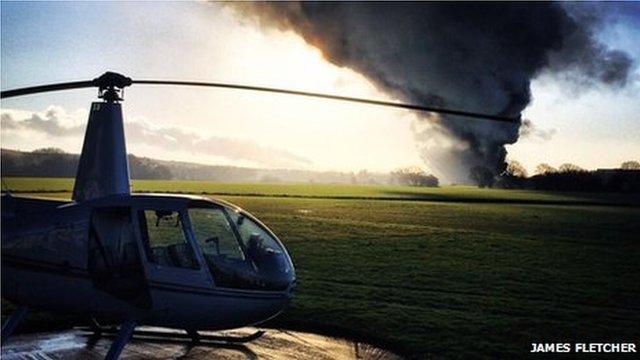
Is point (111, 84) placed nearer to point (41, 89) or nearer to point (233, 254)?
point (41, 89)

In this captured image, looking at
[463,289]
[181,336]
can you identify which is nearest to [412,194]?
[463,289]

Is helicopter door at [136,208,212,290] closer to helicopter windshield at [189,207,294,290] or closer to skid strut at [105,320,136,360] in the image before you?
helicopter windshield at [189,207,294,290]

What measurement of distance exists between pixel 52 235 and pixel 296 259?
643 inches

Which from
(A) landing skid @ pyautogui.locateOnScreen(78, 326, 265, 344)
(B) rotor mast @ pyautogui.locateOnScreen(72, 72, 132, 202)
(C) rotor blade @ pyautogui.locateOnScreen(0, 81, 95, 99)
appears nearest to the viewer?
(C) rotor blade @ pyautogui.locateOnScreen(0, 81, 95, 99)

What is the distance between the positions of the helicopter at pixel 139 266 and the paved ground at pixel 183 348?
1220 mm

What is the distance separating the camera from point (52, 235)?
28.0 feet

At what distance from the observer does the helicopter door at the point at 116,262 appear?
27.6ft

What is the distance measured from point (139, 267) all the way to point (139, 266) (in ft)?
0.05

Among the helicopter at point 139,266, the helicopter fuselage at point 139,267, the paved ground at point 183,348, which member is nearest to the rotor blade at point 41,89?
the helicopter at point 139,266

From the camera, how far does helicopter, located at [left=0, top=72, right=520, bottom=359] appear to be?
27.4 feet

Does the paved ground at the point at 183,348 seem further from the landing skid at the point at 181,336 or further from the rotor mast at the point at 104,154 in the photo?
the rotor mast at the point at 104,154

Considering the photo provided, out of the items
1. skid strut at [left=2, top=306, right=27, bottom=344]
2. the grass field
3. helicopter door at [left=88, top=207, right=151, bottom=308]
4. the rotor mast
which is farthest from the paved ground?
the rotor mast

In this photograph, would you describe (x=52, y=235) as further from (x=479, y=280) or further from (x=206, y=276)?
(x=479, y=280)

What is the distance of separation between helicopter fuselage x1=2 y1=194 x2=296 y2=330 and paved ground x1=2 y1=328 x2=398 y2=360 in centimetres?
125
